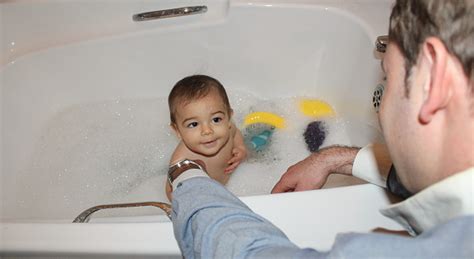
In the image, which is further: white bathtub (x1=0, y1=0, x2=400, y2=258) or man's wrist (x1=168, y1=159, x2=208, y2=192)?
white bathtub (x1=0, y1=0, x2=400, y2=258)

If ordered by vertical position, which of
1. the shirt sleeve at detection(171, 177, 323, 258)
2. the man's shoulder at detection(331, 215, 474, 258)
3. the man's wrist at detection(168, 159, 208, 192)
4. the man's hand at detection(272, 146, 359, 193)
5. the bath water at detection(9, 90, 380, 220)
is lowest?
the bath water at detection(9, 90, 380, 220)

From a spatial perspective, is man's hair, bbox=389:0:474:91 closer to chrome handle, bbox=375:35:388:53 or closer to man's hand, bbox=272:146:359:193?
man's hand, bbox=272:146:359:193

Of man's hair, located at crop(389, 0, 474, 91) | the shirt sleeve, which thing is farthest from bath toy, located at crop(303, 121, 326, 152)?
man's hair, located at crop(389, 0, 474, 91)

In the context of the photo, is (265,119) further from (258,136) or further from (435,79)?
(435,79)

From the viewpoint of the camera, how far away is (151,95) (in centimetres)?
157

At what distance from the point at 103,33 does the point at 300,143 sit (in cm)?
68

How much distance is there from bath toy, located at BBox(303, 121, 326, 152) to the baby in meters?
0.29

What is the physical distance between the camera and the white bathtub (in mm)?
1385

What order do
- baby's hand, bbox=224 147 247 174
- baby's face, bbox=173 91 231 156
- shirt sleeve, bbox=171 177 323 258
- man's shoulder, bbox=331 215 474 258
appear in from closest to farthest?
man's shoulder, bbox=331 215 474 258 < shirt sleeve, bbox=171 177 323 258 < baby's face, bbox=173 91 231 156 < baby's hand, bbox=224 147 247 174

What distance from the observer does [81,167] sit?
1432 millimetres

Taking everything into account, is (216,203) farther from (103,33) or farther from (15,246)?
(103,33)

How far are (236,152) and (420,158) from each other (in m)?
0.82

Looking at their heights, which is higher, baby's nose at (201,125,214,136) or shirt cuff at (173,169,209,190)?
shirt cuff at (173,169,209,190)

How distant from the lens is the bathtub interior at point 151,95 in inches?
54.6
